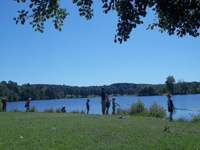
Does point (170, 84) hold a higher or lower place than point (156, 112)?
higher

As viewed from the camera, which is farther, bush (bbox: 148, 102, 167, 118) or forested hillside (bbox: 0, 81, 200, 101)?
forested hillside (bbox: 0, 81, 200, 101)

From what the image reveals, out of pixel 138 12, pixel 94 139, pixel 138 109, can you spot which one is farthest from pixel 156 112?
pixel 138 12

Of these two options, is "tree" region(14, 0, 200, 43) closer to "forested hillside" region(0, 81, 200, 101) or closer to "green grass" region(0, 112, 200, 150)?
"green grass" region(0, 112, 200, 150)

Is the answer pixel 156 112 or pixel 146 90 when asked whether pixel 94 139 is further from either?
A: pixel 146 90

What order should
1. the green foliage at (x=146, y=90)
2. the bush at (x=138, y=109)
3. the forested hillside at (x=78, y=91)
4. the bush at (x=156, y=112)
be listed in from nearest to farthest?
the bush at (x=156, y=112) → the bush at (x=138, y=109) → the forested hillside at (x=78, y=91) → the green foliage at (x=146, y=90)

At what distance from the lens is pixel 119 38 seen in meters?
5.22

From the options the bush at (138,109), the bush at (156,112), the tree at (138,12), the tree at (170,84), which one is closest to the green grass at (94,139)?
the tree at (138,12)

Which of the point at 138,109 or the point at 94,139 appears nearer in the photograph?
the point at 94,139

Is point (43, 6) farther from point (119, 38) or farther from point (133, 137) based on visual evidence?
point (133, 137)

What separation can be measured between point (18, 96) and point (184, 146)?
244 feet

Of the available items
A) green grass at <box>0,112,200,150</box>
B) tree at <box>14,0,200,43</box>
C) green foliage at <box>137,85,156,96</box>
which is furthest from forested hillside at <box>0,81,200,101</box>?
tree at <box>14,0,200,43</box>

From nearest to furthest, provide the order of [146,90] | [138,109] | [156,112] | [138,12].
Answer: [138,12]
[156,112]
[138,109]
[146,90]

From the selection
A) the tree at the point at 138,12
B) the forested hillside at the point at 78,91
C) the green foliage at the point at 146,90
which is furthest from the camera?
the green foliage at the point at 146,90

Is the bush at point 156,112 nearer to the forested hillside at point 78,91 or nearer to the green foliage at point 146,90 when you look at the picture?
the forested hillside at point 78,91
